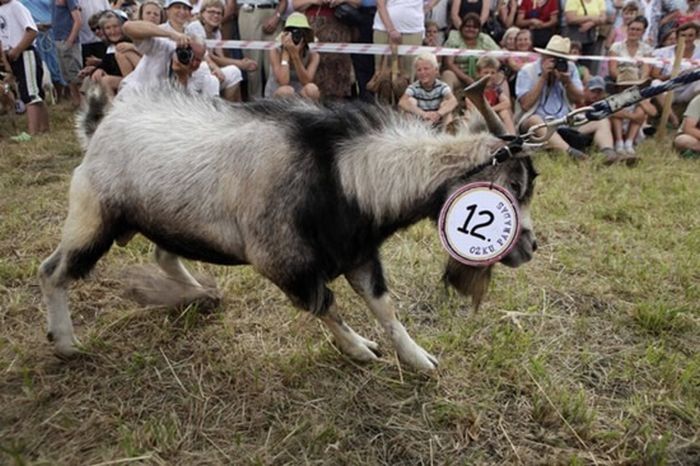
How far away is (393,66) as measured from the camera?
21.9 feet

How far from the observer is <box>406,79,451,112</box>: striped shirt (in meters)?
5.93

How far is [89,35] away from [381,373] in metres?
7.05

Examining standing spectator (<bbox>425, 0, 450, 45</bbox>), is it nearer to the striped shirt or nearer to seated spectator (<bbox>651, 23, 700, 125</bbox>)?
the striped shirt

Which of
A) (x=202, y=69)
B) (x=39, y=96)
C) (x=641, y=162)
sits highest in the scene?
(x=202, y=69)

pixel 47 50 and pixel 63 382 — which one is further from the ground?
pixel 47 50

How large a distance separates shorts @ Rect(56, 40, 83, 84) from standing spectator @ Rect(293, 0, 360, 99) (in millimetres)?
3536

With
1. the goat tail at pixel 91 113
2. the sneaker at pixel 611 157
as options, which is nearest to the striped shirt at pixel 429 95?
the sneaker at pixel 611 157

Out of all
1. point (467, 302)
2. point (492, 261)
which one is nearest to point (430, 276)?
point (467, 302)

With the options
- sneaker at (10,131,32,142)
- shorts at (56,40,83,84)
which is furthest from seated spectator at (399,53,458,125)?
shorts at (56,40,83,84)

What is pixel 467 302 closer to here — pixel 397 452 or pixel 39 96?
pixel 397 452

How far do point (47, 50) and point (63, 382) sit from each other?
8.07 meters

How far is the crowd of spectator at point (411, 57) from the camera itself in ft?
19.5

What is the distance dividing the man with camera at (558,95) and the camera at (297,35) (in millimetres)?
2397

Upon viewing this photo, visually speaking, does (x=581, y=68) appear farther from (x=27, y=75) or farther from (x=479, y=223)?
(x=27, y=75)
